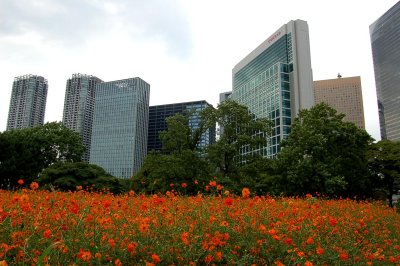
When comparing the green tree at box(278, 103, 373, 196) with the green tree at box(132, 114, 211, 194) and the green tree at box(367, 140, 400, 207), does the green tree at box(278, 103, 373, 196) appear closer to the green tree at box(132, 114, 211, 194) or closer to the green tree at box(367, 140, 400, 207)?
the green tree at box(367, 140, 400, 207)

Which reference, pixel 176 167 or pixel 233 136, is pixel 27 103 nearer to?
pixel 233 136

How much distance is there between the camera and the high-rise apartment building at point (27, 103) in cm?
10962

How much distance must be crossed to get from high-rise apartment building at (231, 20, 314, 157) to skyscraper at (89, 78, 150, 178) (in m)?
84.0

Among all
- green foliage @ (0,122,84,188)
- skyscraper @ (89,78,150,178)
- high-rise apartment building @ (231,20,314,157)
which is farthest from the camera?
skyscraper @ (89,78,150,178)

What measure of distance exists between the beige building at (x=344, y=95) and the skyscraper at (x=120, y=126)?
9289cm

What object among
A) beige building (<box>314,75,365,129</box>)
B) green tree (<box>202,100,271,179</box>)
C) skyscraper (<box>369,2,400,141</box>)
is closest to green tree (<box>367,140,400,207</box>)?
green tree (<box>202,100,271,179</box>)

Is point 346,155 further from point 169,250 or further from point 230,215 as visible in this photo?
point 169,250

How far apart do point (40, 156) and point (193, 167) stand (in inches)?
867

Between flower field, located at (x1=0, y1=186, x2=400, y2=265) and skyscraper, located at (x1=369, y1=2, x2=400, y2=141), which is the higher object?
skyscraper, located at (x1=369, y1=2, x2=400, y2=141)

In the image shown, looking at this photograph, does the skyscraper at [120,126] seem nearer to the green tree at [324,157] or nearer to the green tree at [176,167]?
the green tree at [176,167]

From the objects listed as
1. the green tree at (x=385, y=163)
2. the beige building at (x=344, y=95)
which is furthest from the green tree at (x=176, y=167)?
the beige building at (x=344, y=95)

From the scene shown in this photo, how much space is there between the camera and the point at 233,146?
26141mm

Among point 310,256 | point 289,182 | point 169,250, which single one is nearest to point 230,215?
point 310,256

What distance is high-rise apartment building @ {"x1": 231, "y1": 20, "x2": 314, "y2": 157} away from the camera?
70.0 meters
